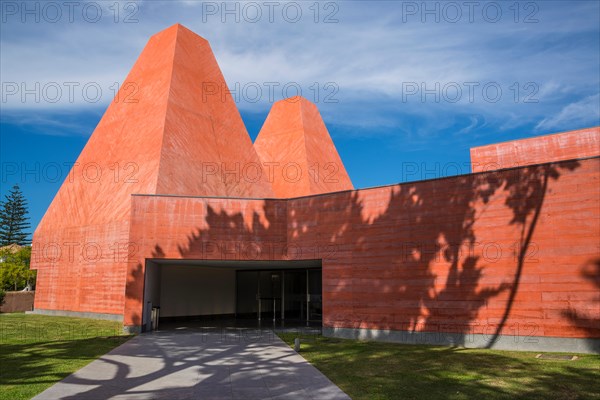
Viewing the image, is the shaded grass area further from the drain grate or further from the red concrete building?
the red concrete building

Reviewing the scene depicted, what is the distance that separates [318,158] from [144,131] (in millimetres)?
15074

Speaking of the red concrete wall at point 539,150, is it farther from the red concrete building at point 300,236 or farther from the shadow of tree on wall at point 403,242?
the shadow of tree on wall at point 403,242

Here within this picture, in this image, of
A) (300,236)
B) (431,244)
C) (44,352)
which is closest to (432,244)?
(431,244)

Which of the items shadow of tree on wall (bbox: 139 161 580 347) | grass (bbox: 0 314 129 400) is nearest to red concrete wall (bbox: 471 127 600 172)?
shadow of tree on wall (bbox: 139 161 580 347)

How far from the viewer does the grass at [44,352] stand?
7660mm

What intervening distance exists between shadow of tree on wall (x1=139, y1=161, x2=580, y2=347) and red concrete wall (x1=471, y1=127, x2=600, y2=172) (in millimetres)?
9113

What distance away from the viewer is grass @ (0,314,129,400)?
302 inches

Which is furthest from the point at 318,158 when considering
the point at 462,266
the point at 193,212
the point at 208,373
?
the point at 208,373

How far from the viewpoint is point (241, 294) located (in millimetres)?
24141

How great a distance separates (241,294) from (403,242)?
12.7 m

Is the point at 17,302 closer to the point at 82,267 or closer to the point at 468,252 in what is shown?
the point at 82,267

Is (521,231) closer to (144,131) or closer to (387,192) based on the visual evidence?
(387,192)

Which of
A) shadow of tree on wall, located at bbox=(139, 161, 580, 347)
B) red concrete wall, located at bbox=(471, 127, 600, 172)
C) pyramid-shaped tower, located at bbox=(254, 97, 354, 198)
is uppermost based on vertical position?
pyramid-shaped tower, located at bbox=(254, 97, 354, 198)

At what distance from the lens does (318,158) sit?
35375 mm
